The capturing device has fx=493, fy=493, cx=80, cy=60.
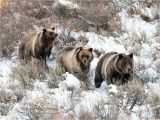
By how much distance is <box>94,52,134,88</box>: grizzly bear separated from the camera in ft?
32.2

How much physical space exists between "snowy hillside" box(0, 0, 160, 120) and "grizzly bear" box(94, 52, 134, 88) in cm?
17

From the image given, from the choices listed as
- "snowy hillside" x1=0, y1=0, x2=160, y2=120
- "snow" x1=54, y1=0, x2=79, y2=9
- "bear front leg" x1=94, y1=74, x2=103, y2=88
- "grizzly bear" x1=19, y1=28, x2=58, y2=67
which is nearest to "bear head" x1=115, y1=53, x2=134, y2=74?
"snowy hillside" x1=0, y1=0, x2=160, y2=120

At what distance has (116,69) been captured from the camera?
9984 mm

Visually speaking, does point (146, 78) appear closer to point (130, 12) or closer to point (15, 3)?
point (130, 12)

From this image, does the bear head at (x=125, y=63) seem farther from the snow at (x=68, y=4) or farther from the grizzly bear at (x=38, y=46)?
the snow at (x=68, y=4)

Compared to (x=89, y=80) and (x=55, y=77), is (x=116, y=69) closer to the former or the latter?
(x=89, y=80)

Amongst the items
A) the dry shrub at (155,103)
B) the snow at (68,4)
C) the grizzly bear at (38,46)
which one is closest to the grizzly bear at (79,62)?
the grizzly bear at (38,46)

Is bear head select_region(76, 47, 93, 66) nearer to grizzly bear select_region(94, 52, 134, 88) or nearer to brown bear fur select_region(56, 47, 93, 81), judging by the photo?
brown bear fur select_region(56, 47, 93, 81)

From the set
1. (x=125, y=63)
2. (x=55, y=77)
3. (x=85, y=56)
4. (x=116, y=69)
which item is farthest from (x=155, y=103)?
(x=85, y=56)

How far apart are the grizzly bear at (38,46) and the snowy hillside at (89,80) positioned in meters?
0.28

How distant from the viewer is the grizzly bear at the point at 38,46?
1203cm

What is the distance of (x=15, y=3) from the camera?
1447 centimetres

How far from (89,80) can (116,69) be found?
1.03 metres

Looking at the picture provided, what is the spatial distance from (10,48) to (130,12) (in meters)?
3.67
